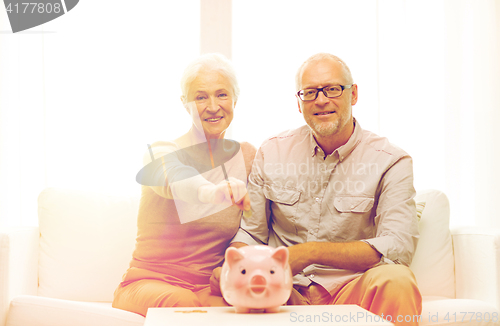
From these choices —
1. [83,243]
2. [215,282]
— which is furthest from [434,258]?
[83,243]

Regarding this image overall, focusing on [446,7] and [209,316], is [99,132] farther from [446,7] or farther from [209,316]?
[446,7]

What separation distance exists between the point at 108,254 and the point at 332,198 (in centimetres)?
92

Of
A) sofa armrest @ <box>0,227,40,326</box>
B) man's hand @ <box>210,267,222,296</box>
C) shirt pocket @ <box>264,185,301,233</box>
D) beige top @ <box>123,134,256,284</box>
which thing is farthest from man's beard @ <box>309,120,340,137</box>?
sofa armrest @ <box>0,227,40,326</box>

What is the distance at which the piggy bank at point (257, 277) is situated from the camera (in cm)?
91

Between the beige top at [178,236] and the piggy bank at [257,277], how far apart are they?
49 cm

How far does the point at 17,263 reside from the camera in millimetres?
1463

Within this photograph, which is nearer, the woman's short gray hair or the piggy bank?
the piggy bank

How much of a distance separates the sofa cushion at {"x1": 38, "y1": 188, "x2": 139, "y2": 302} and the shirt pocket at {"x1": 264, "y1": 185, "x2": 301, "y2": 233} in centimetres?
62

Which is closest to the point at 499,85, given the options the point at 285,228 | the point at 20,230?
the point at 285,228

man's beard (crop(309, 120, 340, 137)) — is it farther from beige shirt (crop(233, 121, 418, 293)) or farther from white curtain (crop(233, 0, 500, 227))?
white curtain (crop(233, 0, 500, 227))

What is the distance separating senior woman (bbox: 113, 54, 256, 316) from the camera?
4.45ft

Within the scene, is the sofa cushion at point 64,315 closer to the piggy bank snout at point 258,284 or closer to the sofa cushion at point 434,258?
the piggy bank snout at point 258,284

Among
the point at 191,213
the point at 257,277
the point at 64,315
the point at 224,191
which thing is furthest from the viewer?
the point at 191,213

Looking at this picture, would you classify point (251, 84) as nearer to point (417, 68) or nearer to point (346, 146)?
point (346, 146)
